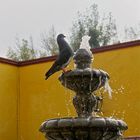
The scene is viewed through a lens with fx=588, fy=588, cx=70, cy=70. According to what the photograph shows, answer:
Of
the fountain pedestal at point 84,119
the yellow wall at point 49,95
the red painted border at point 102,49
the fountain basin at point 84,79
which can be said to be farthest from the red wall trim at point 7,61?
the fountain basin at point 84,79

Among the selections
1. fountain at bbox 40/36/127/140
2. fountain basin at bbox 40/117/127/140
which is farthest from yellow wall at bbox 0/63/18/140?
fountain basin at bbox 40/117/127/140

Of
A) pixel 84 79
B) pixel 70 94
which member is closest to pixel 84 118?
pixel 84 79

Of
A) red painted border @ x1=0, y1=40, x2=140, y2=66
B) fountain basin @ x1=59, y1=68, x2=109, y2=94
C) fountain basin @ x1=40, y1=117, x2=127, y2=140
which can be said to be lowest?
fountain basin @ x1=40, y1=117, x2=127, y2=140

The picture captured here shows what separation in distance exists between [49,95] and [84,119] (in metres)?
9.55

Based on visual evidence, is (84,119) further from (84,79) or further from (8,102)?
(8,102)

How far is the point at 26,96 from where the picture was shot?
17.4m

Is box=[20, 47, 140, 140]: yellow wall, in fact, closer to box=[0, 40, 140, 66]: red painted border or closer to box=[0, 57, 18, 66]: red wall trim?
box=[0, 40, 140, 66]: red painted border

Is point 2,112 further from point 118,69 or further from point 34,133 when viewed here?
point 118,69

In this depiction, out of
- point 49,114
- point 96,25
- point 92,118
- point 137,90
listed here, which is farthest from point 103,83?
point 96,25

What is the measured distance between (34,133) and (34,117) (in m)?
0.46

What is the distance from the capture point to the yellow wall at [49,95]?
14945 mm

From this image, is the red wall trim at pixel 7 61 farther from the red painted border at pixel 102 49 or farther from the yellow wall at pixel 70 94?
the yellow wall at pixel 70 94

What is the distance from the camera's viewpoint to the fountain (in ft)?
23.7

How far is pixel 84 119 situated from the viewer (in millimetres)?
7230
